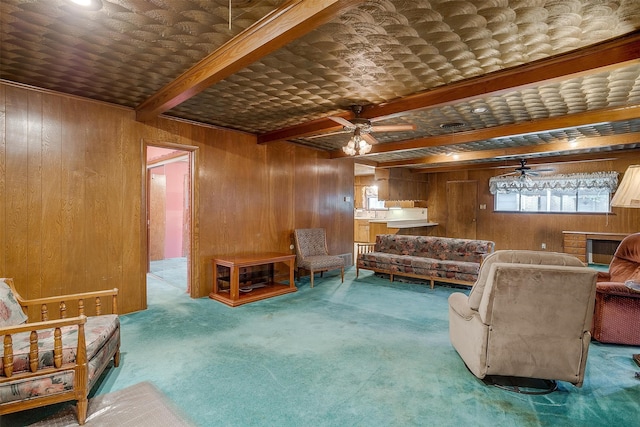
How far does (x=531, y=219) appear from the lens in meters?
Result: 8.52

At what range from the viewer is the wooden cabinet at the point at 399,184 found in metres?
8.76

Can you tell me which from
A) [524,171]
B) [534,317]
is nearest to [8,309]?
[534,317]

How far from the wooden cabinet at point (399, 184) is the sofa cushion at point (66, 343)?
731cm

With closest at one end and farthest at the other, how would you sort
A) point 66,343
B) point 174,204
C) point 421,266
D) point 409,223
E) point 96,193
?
1. point 66,343
2. point 96,193
3. point 421,266
4. point 174,204
5. point 409,223

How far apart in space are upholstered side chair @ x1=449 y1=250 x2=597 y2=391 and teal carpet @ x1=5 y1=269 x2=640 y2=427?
0.72 ft

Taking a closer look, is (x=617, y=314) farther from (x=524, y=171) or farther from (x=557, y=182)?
(x=557, y=182)

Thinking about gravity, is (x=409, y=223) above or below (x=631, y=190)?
below

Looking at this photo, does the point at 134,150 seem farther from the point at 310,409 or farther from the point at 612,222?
the point at 612,222

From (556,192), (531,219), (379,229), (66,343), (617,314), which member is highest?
(556,192)

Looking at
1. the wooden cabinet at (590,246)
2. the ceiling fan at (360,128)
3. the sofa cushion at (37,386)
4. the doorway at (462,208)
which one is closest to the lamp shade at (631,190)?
the ceiling fan at (360,128)

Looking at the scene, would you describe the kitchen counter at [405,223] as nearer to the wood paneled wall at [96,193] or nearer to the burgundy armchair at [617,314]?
the wood paneled wall at [96,193]

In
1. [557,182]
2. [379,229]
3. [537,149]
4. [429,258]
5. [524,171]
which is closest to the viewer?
[429,258]

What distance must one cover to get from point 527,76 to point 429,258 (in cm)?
352

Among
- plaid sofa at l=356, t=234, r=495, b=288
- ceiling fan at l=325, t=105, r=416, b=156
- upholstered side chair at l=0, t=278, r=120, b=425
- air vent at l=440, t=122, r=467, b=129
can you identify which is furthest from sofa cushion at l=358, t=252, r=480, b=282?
upholstered side chair at l=0, t=278, r=120, b=425
